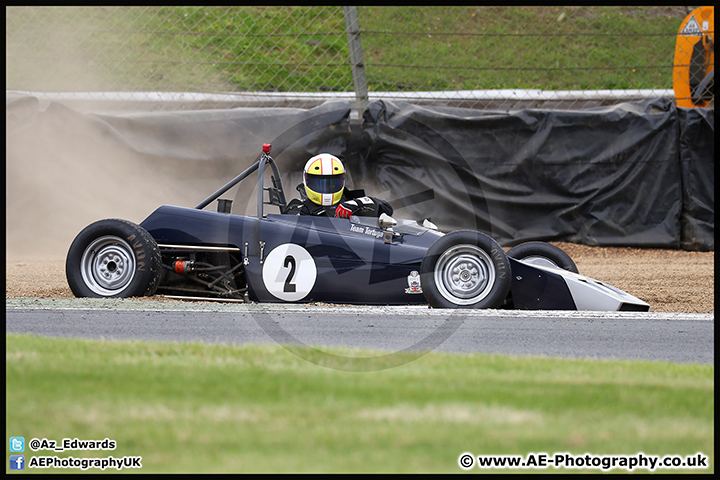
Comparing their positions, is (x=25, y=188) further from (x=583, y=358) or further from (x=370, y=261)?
(x=583, y=358)

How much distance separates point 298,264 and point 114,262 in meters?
1.34

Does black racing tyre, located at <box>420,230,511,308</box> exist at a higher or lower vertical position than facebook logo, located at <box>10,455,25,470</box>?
higher

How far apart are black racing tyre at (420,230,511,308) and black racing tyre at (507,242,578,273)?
38.4 inches

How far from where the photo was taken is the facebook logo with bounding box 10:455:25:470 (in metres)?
2.05

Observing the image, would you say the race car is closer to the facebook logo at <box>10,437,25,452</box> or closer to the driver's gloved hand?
the driver's gloved hand

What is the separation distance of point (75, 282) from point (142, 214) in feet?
12.1

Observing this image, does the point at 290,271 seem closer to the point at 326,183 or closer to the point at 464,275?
the point at 326,183

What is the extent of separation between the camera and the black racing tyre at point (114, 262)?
520 cm

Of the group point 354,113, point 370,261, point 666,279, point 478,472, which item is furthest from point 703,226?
point 478,472

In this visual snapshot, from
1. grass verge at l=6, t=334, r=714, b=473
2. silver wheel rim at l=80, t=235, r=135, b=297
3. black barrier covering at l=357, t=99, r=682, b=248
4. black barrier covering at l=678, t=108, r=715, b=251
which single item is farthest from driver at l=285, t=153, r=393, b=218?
black barrier covering at l=678, t=108, r=715, b=251

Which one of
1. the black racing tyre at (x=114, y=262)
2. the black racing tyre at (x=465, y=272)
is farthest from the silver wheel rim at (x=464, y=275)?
the black racing tyre at (x=114, y=262)

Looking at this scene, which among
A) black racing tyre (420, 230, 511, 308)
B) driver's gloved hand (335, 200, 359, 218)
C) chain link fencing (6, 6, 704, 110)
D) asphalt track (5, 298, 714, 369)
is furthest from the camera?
chain link fencing (6, 6, 704, 110)

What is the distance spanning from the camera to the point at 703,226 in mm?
8633

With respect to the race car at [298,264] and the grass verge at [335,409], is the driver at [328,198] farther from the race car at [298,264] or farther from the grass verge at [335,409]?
the grass verge at [335,409]
